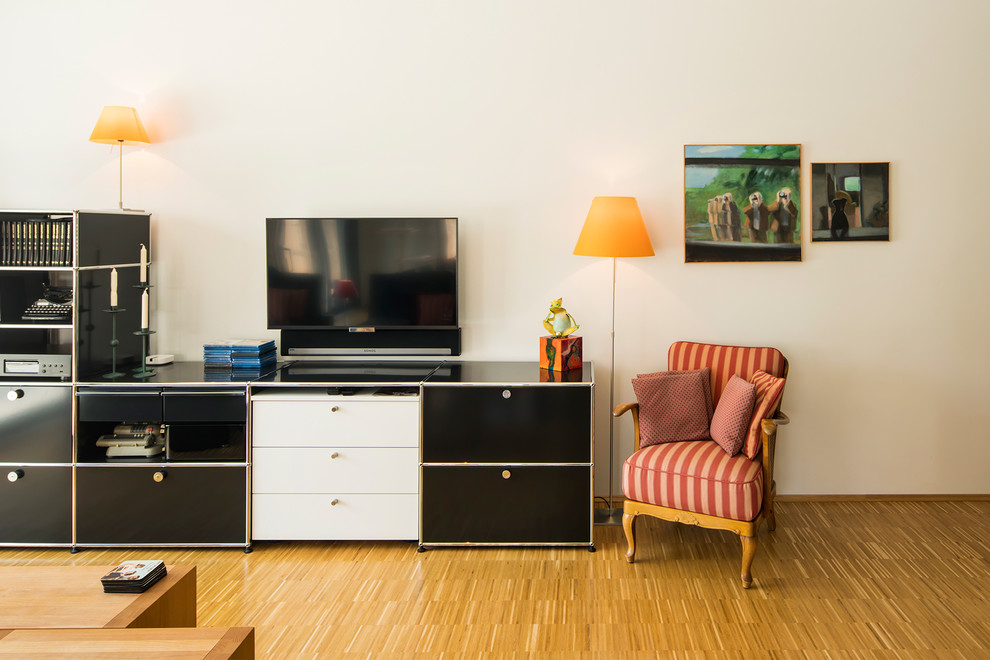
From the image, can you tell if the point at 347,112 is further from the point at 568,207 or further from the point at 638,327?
the point at 638,327

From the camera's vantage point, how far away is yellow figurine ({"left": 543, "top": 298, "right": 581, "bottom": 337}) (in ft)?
12.6

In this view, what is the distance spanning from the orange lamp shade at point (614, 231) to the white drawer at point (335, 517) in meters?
1.41

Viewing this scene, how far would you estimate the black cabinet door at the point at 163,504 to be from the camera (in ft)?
11.7

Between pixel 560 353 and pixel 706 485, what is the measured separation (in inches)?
35.2

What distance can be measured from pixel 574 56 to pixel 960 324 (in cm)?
237

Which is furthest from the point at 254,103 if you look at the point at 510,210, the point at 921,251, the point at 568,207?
the point at 921,251

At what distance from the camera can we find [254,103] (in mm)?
4090

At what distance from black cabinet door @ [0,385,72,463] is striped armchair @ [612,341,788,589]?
8.02 feet

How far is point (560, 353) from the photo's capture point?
12.3 feet

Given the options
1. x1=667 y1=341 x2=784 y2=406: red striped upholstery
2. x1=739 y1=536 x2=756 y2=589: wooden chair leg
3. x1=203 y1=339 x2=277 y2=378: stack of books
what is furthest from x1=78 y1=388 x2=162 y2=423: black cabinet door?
x1=739 y1=536 x2=756 y2=589: wooden chair leg

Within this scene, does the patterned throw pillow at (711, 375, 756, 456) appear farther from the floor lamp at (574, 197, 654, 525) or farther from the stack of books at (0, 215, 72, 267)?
the stack of books at (0, 215, 72, 267)

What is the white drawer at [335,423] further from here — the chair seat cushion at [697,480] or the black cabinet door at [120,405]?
the chair seat cushion at [697,480]

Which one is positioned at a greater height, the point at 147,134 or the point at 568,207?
the point at 147,134

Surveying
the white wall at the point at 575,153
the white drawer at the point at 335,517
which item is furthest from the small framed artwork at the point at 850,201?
the white drawer at the point at 335,517
